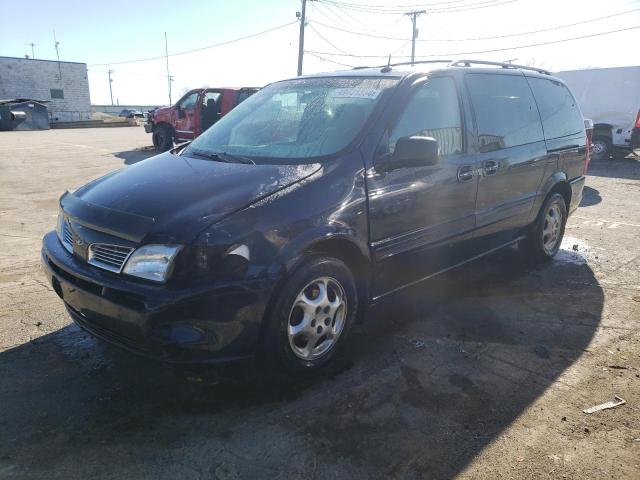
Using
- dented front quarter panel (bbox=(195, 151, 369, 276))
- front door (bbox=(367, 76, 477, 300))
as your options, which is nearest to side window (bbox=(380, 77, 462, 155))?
front door (bbox=(367, 76, 477, 300))

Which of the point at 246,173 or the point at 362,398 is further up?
the point at 246,173

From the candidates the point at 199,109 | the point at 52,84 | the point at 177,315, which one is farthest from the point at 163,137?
the point at 52,84

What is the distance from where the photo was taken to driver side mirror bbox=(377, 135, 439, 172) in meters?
3.03

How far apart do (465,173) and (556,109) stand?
6.72 ft

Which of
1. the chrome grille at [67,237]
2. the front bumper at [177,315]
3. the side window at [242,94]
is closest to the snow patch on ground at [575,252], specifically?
the front bumper at [177,315]

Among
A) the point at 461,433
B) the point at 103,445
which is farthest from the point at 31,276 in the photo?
the point at 461,433

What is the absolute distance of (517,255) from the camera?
18.2 feet

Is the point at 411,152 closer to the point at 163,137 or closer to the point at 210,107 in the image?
the point at 210,107

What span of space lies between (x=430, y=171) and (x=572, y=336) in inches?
64.9

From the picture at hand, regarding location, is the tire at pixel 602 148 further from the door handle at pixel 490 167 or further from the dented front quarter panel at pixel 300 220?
the dented front quarter panel at pixel 300 220

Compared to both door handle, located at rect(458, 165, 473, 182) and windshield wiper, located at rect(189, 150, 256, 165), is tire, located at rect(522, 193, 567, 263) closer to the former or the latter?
door handle, located at rect(458, 165, 473, 182)

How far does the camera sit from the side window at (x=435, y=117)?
331cm

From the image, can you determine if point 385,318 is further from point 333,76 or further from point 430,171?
point 333,76

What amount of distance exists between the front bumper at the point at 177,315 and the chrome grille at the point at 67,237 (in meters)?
0.32
